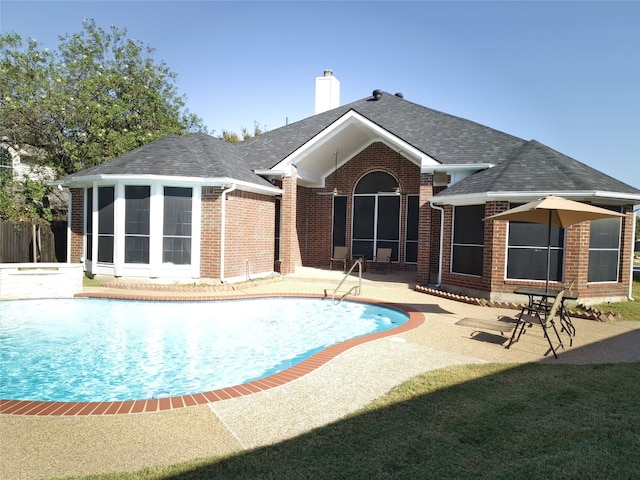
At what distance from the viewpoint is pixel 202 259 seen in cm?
1380

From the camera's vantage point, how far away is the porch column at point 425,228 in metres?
14.6

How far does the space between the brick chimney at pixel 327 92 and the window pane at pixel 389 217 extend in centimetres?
670

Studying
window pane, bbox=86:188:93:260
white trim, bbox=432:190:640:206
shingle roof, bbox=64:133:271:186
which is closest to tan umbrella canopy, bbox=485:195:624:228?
white trim, bbox=432:190:640:206

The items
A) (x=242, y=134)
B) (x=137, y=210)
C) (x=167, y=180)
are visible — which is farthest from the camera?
(x=242, y=134)

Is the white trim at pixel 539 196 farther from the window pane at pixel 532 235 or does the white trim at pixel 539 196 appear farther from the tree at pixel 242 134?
the tree at pixel 242 134

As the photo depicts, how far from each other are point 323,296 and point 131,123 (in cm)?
1735

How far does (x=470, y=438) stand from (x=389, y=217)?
1504 cm

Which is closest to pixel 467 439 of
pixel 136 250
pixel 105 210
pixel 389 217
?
pixel 136 250

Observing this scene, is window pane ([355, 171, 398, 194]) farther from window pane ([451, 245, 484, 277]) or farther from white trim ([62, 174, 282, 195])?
white trim ([62, 174, 282, 195])

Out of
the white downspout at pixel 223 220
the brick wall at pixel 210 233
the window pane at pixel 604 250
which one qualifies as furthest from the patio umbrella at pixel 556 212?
the brick wall at pixel 210 233

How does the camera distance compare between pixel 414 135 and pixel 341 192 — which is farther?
pixel 341 192

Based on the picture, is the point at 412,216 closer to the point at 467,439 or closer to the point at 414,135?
the point at 414,135

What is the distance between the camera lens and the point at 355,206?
19203 millimetres

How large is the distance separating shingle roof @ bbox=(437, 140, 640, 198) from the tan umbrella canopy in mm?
3092
